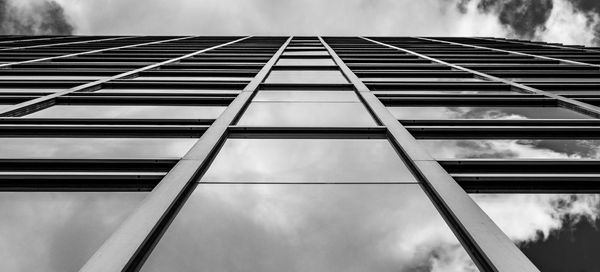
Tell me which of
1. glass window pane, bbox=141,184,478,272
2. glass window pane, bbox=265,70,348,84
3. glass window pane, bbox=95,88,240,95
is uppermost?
glass window pane, bbox=265,70,348,84

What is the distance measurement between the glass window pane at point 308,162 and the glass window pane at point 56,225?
124 centimetres

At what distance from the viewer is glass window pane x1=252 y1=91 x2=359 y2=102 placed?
30.8ft

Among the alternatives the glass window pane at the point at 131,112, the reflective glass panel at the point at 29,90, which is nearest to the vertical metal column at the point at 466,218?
the glass window pane at the point at 131,112

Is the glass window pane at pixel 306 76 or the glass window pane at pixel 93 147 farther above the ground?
the glass window pane at pixel 306 76

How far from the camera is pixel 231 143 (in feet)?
21.8

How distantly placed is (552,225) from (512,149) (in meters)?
2.18

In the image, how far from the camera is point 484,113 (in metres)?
8.63

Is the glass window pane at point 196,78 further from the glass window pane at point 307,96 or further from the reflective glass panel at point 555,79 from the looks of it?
the reflective glass panel at point 555,79

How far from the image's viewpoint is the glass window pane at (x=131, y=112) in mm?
8227

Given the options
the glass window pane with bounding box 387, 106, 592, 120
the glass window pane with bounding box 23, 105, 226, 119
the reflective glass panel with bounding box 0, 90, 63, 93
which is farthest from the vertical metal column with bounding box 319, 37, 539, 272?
the reflective glass panel with bounding box 0, 90, 63, 93

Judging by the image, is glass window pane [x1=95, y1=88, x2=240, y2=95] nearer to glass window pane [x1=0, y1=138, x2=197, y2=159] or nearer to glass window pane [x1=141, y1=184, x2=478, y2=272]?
glass window pane [x1=0, y1=138, x2=197, y2=159]

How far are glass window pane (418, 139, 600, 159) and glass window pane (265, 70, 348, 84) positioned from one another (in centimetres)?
533

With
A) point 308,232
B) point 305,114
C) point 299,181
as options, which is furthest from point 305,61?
point 308,232

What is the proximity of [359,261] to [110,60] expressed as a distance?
16301mm
